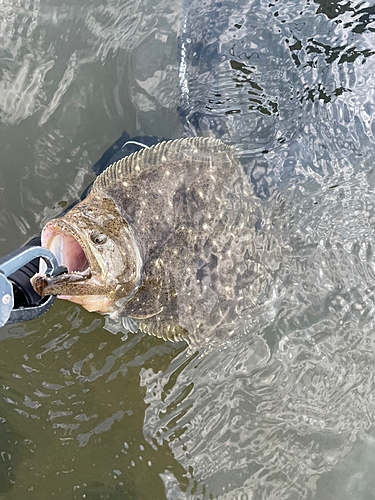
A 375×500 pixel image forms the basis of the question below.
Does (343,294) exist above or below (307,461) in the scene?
above

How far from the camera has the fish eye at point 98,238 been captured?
292 centimetres

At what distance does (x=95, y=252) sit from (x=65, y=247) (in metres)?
0.28

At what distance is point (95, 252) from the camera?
2861 millimetres

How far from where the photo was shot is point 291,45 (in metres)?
3.89

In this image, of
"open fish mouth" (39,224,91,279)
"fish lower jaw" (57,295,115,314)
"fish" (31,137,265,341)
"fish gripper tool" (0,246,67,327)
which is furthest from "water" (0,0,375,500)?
"fish gripper tool" (0,246,67,327)

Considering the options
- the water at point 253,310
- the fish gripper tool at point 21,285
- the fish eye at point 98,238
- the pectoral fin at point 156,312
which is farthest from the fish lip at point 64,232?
the water at point 253,310

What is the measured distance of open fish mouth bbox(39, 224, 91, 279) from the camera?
283 cm

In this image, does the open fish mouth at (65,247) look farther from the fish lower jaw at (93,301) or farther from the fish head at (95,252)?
the fish lower jaw at (93,301)

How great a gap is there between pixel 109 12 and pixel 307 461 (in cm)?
533

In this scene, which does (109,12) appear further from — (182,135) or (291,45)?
(291,45)

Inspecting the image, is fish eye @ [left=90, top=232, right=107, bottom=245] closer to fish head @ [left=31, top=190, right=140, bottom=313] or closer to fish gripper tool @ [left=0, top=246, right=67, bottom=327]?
fish head @ [left=31, top=190, right=140, bottom=313]

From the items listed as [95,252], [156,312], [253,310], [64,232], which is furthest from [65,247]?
[253,310]

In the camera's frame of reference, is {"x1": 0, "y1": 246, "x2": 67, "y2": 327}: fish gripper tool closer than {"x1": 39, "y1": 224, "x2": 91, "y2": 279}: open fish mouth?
Yes

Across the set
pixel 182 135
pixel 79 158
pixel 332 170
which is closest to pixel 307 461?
pixel 332 170
